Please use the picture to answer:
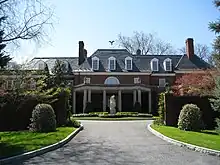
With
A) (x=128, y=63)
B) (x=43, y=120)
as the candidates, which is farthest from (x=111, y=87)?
(x=43, y=120)

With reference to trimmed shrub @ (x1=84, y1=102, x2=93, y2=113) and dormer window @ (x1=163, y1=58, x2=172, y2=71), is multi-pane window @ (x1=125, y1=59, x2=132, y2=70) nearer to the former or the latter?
dormer window @ (x1=163, y1=58, x2=172, y2=71)

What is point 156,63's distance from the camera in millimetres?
45375

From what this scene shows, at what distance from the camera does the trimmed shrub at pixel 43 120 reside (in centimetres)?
1591

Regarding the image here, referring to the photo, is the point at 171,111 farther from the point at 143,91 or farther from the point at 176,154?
the point at 143,91

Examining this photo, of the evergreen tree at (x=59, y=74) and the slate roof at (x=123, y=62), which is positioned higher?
the slate roof at (x=123, y=62)

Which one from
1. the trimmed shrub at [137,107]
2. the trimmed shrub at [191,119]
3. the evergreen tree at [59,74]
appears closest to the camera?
the trimmed shrub at [191,119]

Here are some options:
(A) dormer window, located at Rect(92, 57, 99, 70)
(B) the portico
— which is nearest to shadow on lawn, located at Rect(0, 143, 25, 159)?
(B) the portico

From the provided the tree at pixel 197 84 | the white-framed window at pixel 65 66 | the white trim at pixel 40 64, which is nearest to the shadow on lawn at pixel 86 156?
the tree at pixel 197 84

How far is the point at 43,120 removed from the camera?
16.0 meters

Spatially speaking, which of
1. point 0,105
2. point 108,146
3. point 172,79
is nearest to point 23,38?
point 0,105

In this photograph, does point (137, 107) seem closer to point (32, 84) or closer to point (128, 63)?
point (128, 63)

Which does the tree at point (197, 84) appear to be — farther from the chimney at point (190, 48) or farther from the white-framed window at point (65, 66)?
the white-framed window at point (65, 66)

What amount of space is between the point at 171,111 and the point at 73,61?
28989 millimetres

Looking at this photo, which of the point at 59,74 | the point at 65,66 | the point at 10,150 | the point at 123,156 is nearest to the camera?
the point at 123,156
